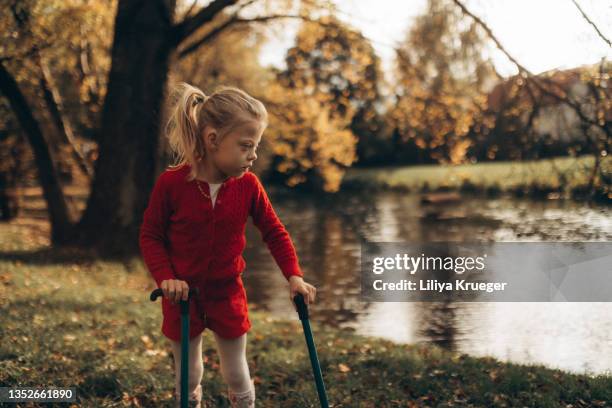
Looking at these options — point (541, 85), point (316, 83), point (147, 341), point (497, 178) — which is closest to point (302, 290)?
point (147, 341)

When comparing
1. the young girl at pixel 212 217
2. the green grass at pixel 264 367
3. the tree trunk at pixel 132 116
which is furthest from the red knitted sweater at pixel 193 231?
the tree trunk at pixel 132 116

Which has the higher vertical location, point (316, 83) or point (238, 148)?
point (316, 83)

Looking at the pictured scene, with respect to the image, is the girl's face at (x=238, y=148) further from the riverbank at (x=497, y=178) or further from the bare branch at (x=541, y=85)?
the bare branch at (x=541, y=85)

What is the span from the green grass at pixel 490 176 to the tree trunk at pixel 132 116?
16.4 ft

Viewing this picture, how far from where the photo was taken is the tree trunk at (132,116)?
30.6 feet

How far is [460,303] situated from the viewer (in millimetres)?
9016

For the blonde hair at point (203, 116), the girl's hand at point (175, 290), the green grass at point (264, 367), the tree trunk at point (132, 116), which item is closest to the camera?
the girl's hand at point (175, 290)

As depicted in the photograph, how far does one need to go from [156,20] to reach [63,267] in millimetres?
3860

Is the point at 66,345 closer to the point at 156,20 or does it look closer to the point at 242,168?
the point at 242,168

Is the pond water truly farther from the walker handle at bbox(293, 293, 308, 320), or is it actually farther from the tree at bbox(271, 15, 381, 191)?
the walker handle at bbox(293, 293, 308, 320)

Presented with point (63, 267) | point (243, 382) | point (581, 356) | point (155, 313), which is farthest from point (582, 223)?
point (243, 382)

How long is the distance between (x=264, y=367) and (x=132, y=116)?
5544 millimetres

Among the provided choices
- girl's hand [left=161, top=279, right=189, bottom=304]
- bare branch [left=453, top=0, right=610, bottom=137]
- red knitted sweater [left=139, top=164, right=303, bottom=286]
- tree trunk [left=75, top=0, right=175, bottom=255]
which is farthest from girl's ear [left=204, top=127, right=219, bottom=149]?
tree trunk [left=75, top=0, right=175, bottom=255]

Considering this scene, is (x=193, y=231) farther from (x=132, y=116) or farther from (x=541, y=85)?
(x=132, y=116)
